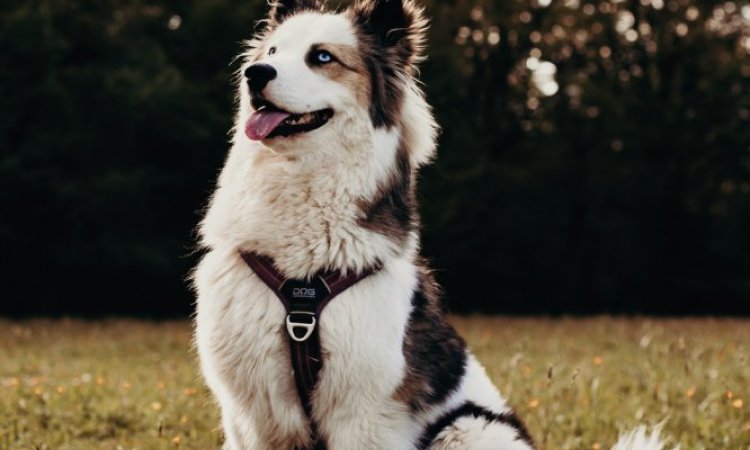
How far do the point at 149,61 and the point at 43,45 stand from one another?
8.92ft

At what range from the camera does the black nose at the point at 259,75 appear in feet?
12.6

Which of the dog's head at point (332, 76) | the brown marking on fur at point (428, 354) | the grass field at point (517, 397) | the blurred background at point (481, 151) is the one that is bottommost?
the blurred background at point (481, 151)

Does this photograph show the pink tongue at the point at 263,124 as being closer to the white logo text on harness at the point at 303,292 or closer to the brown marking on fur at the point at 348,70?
the brown marking on fur at the point at 348,70

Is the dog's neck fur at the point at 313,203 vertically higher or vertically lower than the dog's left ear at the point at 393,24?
lower

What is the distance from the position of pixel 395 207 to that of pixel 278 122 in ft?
2.27

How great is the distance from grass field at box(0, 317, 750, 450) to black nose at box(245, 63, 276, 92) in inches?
101

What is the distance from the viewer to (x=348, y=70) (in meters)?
→ 4.09

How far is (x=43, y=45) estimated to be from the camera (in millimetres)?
20812

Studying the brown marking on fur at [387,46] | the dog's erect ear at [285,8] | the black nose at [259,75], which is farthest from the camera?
the dog's erect ear at [285,8]

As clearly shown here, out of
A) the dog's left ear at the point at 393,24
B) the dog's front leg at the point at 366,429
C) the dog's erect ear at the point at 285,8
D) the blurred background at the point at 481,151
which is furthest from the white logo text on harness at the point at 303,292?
the blurred background at the point at 481,151

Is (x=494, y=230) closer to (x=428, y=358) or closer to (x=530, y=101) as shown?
(x=530, y=101)

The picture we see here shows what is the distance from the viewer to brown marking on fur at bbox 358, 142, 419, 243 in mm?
3959

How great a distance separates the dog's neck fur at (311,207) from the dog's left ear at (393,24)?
548 millimetres

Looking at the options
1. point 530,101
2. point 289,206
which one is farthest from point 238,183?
point 530,101
